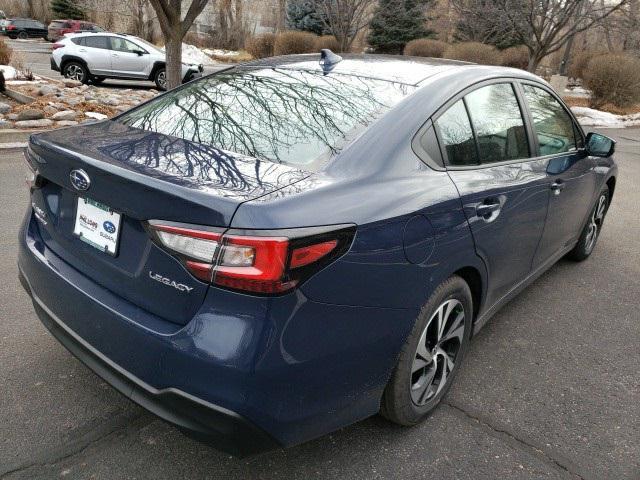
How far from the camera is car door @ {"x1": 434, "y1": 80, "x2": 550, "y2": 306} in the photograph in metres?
2.57

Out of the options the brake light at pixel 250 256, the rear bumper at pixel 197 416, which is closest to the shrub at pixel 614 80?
the brake light at pixel 250 256

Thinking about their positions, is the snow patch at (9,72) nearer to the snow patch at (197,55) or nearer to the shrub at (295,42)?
the shrub at (295,42)

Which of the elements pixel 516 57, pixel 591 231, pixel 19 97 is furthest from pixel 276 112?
pixel 516 57

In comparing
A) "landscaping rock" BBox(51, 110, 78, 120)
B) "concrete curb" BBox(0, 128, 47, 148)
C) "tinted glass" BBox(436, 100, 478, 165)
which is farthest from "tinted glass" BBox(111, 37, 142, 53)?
"tinted glass" BBox(436, 100, 478, 165)

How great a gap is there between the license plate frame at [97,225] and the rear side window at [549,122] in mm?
2510

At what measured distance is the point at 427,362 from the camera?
2.51 metres

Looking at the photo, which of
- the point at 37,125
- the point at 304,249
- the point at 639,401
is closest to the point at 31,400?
the point at 304,249

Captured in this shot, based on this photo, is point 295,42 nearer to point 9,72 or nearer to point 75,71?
point 75,71

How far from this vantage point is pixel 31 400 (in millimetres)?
2584

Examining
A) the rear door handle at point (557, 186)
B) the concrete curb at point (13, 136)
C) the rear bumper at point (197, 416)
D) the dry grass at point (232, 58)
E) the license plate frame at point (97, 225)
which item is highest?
the license plate frame at point (97, 225)

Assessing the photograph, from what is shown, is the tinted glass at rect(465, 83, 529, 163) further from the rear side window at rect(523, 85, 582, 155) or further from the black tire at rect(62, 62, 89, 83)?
the black tire at rect(62, 62, 89, 83)

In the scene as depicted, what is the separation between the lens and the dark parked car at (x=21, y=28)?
39.7m

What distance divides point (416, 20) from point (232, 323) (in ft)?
96.7

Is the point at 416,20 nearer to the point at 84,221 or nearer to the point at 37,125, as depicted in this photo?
the point at 37,125
